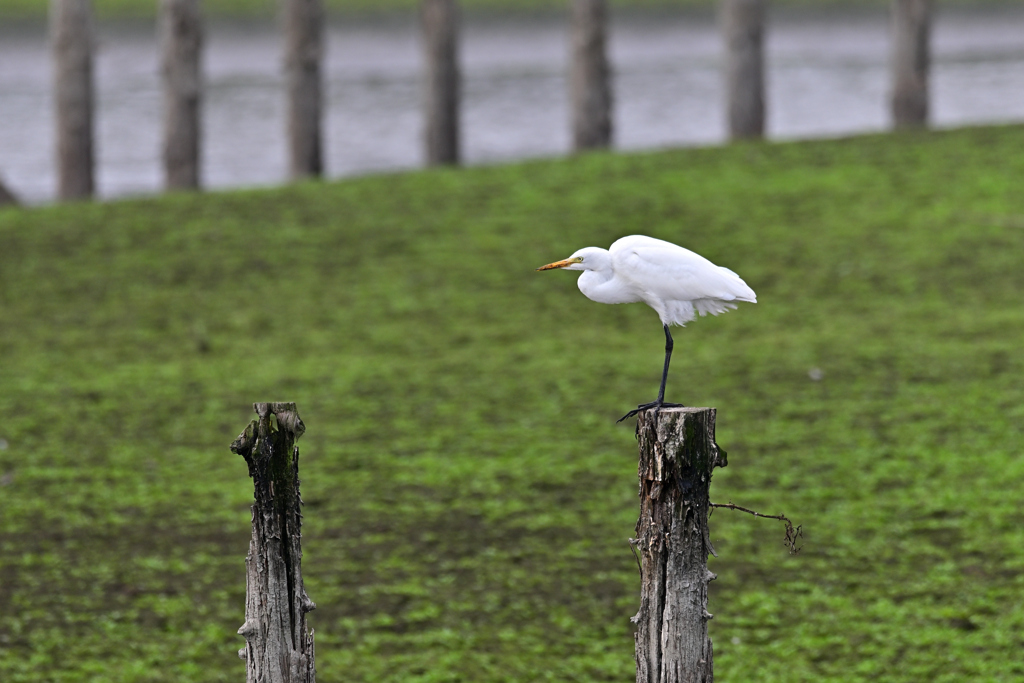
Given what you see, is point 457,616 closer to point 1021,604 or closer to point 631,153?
point 1021,604

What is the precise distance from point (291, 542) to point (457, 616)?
2352mm

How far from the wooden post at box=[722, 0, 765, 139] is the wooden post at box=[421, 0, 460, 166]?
322 centimetres

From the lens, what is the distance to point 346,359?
1011 cm

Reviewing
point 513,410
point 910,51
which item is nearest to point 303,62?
point 513,410

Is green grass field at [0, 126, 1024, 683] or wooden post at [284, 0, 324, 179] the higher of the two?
wooden post at [284, 0, 324, 179]

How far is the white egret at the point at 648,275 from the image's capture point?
12.9 ft

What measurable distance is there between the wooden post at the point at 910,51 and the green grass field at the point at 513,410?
0.74 metres

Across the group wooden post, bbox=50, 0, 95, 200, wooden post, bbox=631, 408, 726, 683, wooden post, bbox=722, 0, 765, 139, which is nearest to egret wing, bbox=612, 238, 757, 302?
wooden post, bbox=631, 408, 726, 683

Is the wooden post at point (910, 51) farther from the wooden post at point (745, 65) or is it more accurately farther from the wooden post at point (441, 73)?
the wooden post at point (441, 73)

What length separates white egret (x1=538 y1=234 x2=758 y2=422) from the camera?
12.9 ft

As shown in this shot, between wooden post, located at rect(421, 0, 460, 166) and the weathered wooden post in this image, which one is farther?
wooden post, located at rect(421, 0, 460, 166)

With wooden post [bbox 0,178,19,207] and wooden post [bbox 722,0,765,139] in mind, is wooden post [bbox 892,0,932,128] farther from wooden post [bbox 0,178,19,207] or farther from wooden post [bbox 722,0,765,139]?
wooden post [bbox 0,178,19,207]

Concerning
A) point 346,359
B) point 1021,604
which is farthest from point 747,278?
point 1021,604

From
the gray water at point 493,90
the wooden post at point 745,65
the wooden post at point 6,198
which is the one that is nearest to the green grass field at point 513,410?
the wooden post at point 745,65
